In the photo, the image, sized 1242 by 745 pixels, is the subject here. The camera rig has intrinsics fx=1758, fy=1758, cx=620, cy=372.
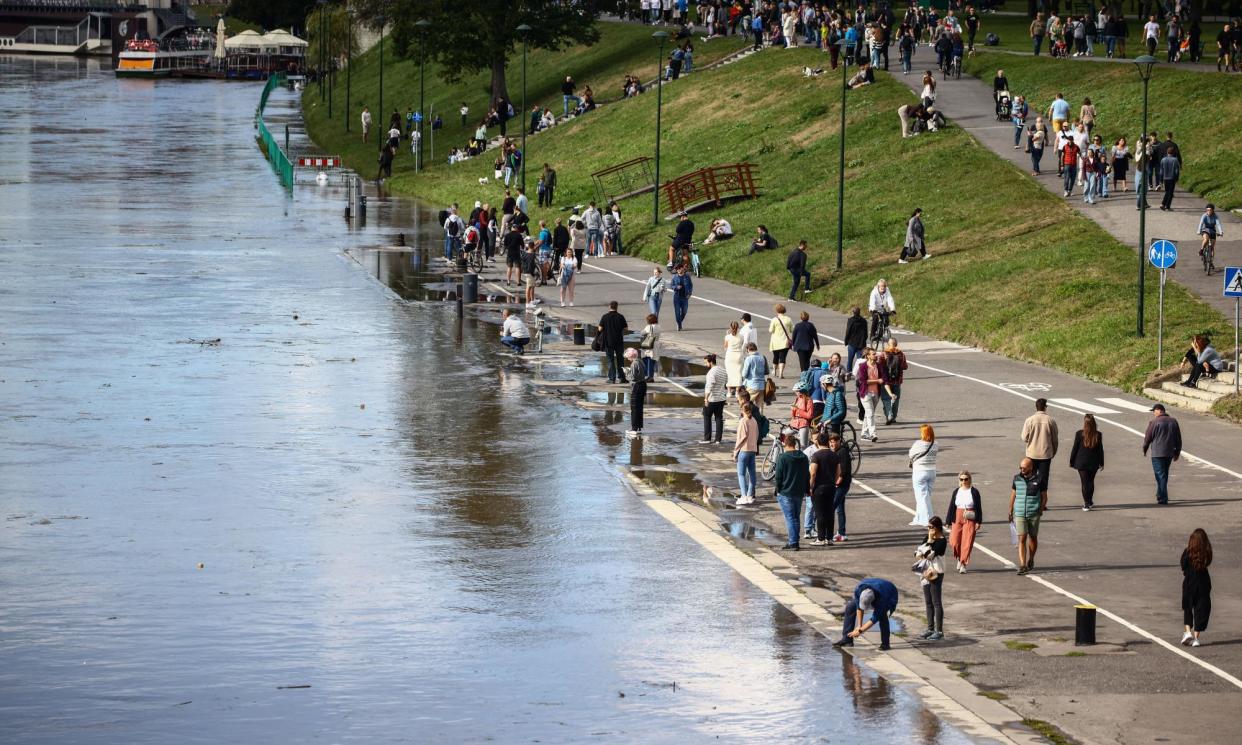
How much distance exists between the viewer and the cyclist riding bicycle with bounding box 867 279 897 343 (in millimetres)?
36594

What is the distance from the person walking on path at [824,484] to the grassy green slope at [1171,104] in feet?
95.5

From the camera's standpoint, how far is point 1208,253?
1642 inches

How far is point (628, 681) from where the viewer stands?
1791cm

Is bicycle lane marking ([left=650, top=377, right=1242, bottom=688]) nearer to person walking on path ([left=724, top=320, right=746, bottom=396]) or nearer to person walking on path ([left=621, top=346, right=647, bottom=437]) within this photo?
person walking on path ([left=621, top=346, right=647, bottom=437])

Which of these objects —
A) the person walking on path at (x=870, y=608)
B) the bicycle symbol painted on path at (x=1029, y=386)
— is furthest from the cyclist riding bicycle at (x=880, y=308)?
the person walking on path at (x=870, y=608)

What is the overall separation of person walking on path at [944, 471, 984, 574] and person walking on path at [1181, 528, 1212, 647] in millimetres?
3043

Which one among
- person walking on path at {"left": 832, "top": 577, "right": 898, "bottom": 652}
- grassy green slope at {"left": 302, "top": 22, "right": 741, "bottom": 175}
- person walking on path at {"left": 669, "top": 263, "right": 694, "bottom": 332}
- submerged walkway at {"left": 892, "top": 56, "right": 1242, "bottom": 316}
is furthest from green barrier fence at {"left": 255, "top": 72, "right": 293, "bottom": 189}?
person walking on path at {"left": 832, "top": 577, "right": 898, "bottom": 652}

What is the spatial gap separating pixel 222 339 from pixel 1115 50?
42.0 m

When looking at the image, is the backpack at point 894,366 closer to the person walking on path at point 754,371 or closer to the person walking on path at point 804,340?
the person walking on path at point 754,371

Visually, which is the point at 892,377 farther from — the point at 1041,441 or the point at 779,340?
the point at 1041,441

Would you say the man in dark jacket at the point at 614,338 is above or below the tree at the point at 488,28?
below

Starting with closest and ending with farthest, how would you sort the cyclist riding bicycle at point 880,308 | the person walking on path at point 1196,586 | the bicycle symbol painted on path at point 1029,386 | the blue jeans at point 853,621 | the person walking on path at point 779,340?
the person walking on path at point 1196,586
the blue jeans at point 853,621
the bicycle symbol painted on path at point 1029,386
the person walking on path at point 779,340
the cyclist riding bicycle at point 880,308

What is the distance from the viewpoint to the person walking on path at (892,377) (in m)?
30.0

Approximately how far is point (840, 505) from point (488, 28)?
67.7 m
